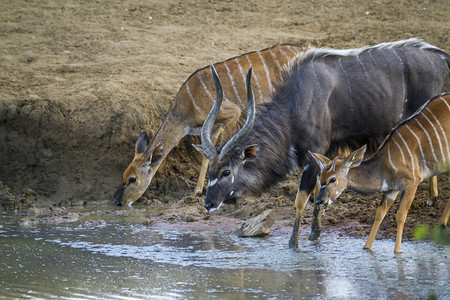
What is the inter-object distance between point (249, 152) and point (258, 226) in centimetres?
63

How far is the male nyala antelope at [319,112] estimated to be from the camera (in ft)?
18.4

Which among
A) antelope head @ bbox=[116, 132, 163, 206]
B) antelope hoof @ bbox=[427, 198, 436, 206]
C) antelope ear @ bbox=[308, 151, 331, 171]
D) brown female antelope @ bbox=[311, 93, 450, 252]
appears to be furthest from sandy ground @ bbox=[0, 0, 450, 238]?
antelope ear @ bbox=[308, 151, 331, 171]

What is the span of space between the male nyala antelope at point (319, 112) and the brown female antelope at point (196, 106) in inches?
55.2

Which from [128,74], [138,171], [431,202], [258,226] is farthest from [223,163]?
[128,74]

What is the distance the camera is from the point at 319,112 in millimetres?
5625

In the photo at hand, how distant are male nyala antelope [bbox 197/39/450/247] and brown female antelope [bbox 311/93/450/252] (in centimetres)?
36

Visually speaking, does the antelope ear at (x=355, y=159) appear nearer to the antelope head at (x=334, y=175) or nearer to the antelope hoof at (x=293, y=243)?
the antelope head at (x=334, y=175)

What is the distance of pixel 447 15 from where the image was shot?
35.9ft

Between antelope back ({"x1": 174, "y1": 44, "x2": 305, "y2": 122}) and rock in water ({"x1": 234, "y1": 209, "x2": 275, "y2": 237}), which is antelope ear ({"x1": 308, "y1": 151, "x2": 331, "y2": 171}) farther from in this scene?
antelope back ({"x1": 174, "y1": 44, "x2": 305, "y2": 122})

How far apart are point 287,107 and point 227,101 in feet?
5.61

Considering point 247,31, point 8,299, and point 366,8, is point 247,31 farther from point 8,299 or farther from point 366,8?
point 8,299

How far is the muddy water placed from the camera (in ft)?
13.4

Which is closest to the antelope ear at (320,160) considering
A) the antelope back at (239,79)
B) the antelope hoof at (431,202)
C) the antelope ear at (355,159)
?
the antelope ear at (355,159)

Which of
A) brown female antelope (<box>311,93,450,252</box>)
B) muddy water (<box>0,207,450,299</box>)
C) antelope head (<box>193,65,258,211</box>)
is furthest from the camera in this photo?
antelope head (<box>193,65,258,211</box>)
